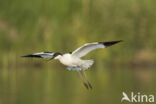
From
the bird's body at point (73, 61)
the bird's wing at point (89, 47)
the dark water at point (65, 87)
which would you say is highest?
the bird's wing at point (89, 47)

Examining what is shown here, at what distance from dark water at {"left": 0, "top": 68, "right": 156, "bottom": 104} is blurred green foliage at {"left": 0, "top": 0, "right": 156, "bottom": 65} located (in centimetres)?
197

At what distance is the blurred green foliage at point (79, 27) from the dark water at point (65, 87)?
6.46ft

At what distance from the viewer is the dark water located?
13523 mm

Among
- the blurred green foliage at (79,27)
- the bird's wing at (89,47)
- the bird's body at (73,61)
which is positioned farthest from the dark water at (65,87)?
the blurred green foliage at (79,27)

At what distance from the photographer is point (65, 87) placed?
16.2m

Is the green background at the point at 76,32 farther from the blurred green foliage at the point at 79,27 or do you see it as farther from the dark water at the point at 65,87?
the dark water at the point at 65,87

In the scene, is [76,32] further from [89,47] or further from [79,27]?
[89,47]

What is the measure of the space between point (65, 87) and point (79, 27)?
26.8 ft

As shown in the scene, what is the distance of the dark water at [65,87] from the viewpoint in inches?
532

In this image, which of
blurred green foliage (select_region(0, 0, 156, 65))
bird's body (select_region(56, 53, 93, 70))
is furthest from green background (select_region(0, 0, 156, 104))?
bird's body (select_region(56, 53, 93, 70))

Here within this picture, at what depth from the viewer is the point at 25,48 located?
23734mm

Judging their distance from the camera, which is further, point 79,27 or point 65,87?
point 79,27

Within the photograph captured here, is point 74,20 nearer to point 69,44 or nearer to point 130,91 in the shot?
point 69,44

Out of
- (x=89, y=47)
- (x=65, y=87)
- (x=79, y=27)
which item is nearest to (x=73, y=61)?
(x=89, y=47)
